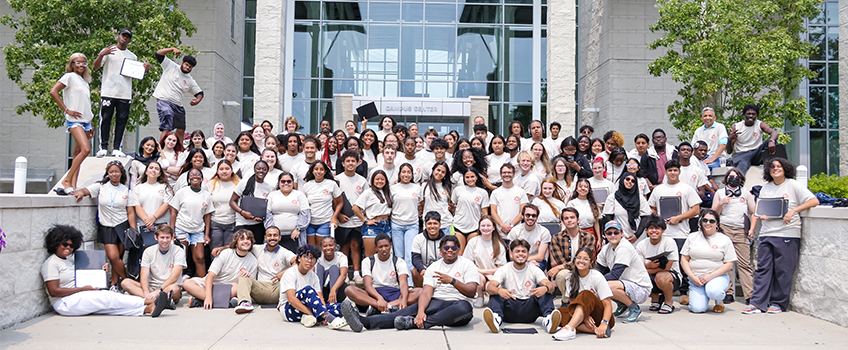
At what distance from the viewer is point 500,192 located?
8.60 meters

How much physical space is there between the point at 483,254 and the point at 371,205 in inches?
66.4

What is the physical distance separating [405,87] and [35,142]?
1311 cm

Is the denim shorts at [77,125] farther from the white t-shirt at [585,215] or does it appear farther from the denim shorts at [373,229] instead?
the white t-shirt at [585,215]

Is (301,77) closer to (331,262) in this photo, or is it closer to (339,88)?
(339,88)

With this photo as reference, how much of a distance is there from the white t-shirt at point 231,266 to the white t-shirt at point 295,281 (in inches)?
33.7

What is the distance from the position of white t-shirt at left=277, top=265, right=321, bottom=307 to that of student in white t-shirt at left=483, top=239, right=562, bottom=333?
83.5 inches

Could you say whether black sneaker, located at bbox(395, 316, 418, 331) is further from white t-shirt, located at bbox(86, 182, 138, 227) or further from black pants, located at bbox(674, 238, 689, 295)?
white t-shirt, located at bbox(86, 182, 138, 227)

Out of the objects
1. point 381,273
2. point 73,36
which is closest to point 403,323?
point 381,273

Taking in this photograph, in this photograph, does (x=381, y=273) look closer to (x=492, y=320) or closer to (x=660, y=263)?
(x=492, y=320)

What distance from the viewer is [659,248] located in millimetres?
8000

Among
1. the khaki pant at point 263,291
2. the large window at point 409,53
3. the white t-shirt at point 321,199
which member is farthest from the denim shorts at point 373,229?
the large window at point 409,53

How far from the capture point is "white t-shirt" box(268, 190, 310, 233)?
27.0 ft

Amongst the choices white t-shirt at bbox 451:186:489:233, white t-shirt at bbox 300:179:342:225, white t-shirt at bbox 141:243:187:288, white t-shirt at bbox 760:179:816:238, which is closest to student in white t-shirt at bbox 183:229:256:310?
white t-shirt at bbox 141:243:187:288

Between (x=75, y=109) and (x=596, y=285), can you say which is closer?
(x=596, y=285)
